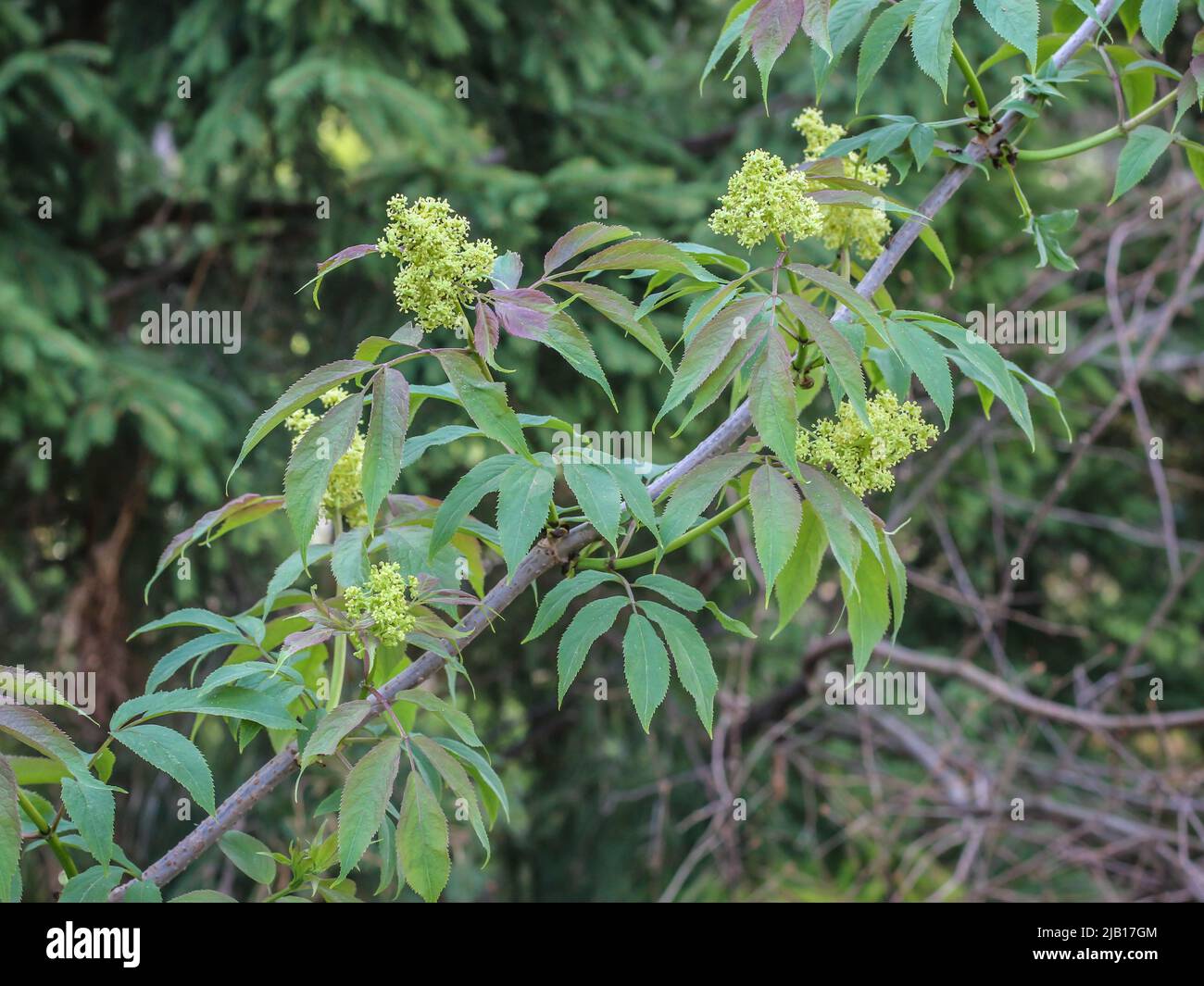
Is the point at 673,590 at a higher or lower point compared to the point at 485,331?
lower

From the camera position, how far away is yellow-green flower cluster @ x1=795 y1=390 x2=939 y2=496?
97 cm

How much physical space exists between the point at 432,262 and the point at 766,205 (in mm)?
279

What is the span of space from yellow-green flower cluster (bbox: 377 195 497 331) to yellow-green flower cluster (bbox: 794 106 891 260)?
38 cm

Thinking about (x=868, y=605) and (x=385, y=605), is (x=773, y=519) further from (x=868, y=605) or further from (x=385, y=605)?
(x=385, y=605)

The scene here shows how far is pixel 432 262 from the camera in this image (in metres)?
0.91

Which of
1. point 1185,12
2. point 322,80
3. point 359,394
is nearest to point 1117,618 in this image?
point 1185,12

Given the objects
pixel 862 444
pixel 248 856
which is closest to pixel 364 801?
pixel 248 856

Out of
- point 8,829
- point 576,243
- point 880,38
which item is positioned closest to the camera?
point 8,829

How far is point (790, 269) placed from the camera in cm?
96

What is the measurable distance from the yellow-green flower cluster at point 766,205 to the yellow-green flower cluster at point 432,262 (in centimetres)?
21

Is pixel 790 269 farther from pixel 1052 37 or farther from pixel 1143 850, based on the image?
pixel 1143 850

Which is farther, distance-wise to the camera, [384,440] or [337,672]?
[337,672]

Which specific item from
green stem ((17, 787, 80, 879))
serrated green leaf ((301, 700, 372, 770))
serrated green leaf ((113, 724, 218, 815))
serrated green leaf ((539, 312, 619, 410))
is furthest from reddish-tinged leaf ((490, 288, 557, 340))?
green stem ((17, 787, 80, 879))

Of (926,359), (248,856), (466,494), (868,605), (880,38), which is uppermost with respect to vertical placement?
(880,38)
